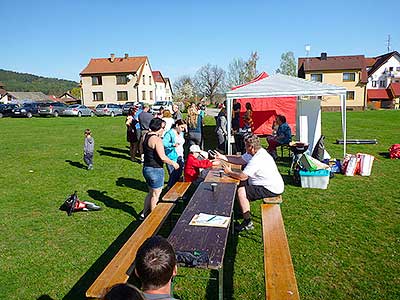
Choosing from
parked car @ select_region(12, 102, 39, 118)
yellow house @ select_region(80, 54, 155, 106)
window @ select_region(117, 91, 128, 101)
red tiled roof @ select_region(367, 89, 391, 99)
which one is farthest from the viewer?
red tiled roof @ select_region(367, 89, 391, 99)

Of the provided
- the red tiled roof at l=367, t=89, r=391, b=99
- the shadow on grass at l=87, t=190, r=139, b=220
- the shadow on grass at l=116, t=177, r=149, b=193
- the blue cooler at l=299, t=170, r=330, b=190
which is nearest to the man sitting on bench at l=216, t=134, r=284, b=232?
the shadow on grass at l=87, t=190, r=139, b=220

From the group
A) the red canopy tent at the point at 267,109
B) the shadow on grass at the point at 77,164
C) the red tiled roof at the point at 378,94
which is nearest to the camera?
the shadow on grass at the point at 77,164

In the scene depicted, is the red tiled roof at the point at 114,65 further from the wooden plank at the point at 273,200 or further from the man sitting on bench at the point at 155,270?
the man sitting on bench at the point at 155,270

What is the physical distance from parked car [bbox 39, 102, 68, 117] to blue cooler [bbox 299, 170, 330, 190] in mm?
30602

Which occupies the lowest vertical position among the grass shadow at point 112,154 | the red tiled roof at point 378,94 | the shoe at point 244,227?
the shoe at point 244,227

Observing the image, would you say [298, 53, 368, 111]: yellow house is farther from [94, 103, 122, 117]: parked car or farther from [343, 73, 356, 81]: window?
[94, 103, 122, 117]: parked car

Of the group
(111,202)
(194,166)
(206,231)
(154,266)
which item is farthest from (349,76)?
(154,266)

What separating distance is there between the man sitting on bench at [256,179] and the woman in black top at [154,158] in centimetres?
109

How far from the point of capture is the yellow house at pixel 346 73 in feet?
150

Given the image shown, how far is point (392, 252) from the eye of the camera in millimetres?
4539

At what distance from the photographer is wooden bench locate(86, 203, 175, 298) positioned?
3035 mm

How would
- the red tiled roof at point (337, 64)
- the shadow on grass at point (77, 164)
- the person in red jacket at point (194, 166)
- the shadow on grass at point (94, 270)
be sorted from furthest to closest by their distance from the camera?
the red tiled roof at point (337, 64)
the shadow on grass at point (77, 164)
the person in red jacket at point (194, 166)
the shadow on grass at point (94, 270)

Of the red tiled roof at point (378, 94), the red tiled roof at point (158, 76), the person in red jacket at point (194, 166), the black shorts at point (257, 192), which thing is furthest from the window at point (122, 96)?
the black shorts at point (257, 192)

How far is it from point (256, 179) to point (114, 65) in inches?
1898
